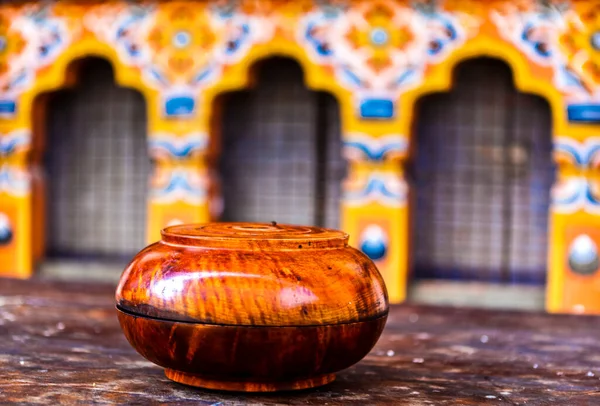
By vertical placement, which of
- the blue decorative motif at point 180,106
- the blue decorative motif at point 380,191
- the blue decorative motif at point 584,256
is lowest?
the blue decorative motif at point 584,256

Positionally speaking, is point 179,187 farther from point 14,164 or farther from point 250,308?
point 250,308

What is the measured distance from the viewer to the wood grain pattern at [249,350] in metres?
1.27

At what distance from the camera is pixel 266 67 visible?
5.95 metres

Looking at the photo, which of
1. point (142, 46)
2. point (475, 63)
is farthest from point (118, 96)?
point (475, 63)

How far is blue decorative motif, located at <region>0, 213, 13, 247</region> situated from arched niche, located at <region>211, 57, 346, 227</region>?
5.04ft

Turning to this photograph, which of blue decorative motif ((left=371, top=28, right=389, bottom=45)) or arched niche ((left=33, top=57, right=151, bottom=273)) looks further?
arched niche ((left=33, top=57, right=151, bottom=273))

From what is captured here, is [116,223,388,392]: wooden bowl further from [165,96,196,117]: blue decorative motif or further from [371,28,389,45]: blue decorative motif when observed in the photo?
[165,96,196,117]: blue decorative motif

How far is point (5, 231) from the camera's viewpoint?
20.2 feet

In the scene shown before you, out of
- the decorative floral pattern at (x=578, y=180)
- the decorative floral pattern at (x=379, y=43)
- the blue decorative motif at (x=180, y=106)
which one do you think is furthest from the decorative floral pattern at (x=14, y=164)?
the decorative floral pattern at (x=578, y=180)

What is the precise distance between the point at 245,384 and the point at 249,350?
0.08 m

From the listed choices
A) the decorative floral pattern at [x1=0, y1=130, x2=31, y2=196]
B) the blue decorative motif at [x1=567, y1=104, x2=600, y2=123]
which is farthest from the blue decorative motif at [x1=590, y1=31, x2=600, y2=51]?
the decorative floral pattern at [x1=0, y1=130, x2=31, y2=196]

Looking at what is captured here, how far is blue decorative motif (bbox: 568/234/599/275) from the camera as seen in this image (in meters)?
5.13

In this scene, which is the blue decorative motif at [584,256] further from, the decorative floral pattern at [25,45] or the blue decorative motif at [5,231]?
the blue decorative motif at [5,231]

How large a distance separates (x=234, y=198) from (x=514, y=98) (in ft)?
6.62
